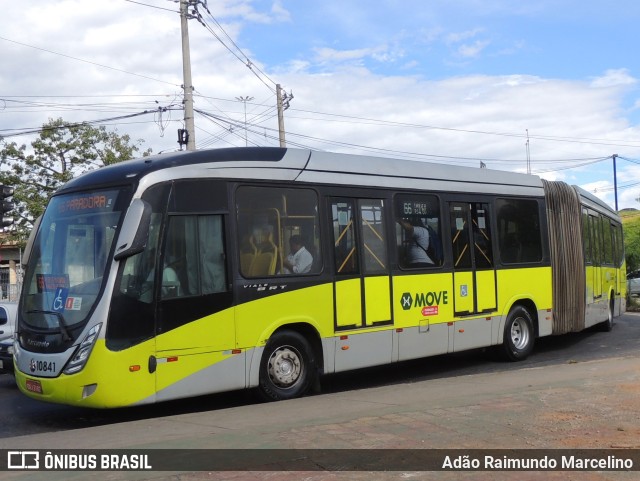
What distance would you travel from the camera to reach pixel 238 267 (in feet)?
28.8

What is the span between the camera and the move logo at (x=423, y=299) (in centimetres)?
1068

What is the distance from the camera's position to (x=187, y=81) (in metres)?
21.3

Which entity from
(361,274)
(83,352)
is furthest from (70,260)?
(361,274)

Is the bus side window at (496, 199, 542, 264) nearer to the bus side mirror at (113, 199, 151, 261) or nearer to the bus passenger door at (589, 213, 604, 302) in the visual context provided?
the bus passenger door at (589, 213, 604, 302)

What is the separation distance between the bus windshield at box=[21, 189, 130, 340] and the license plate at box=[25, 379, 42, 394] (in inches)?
23.6

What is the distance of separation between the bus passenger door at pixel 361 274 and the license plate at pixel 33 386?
3818 mm

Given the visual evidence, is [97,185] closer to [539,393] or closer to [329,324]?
[329,324]

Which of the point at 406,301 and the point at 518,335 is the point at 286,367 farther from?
the point at 518,335

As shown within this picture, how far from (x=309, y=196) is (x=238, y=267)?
1.56m

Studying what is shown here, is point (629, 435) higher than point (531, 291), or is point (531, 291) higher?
point (531, 291)

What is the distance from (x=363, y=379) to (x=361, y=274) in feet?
7.98

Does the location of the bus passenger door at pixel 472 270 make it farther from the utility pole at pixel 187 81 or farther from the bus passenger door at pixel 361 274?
the utility pole at pixel 187 81

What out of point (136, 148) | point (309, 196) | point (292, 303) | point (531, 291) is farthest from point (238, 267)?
point (136, 148)

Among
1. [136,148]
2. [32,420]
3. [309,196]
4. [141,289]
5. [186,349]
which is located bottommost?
[32,420]
